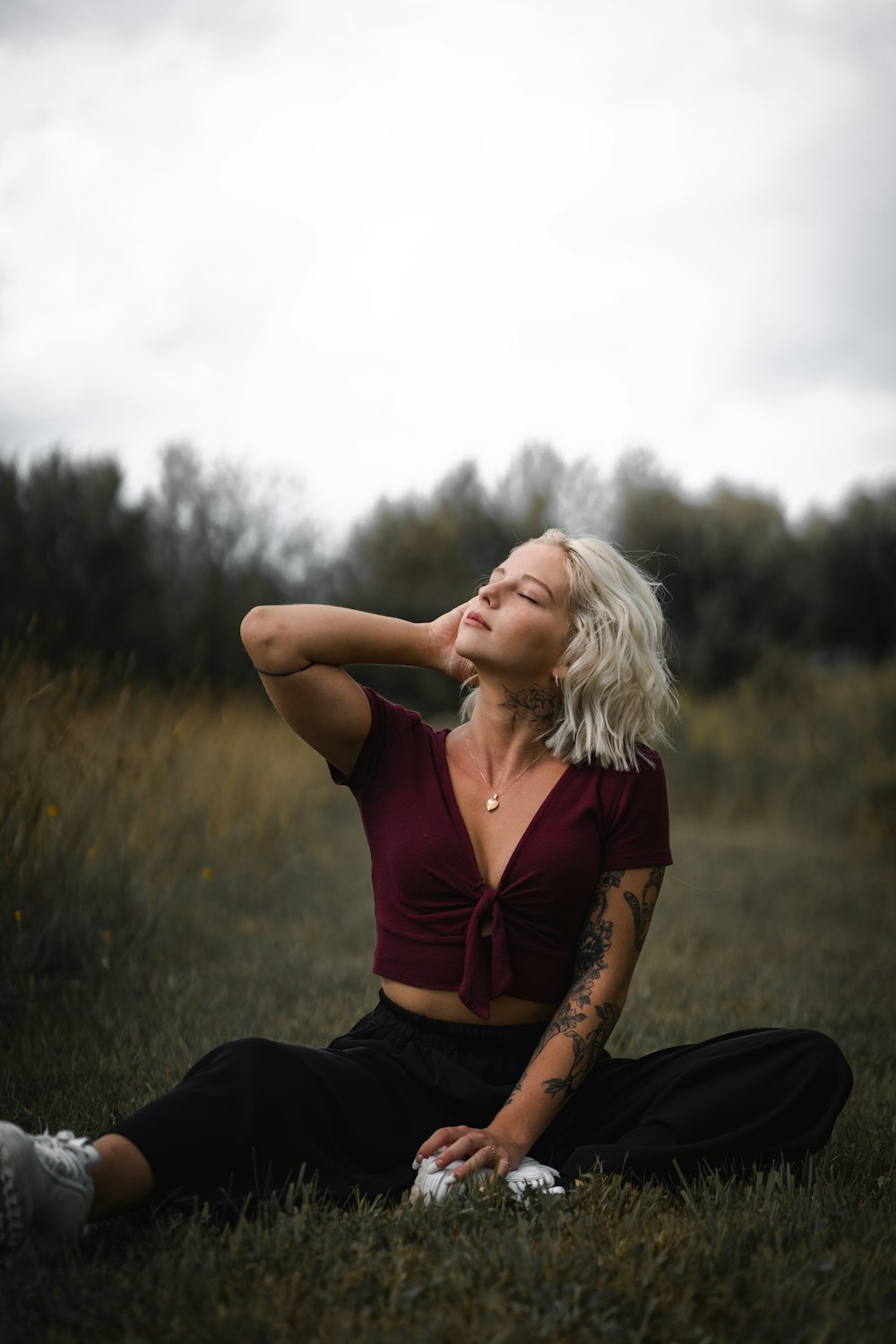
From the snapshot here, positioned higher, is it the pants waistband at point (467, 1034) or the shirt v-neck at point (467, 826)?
the shirt v-neck at point (467, 826)

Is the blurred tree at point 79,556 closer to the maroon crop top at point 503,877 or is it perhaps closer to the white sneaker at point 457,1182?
Result: the maroon crop top at point 503,877

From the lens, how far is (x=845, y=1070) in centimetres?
243

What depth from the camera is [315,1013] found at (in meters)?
4.25

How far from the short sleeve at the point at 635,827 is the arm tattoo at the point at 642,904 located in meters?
0.03

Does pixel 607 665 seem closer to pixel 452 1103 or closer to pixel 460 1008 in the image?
pixel 460 1008

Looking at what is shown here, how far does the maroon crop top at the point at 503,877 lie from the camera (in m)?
2.47

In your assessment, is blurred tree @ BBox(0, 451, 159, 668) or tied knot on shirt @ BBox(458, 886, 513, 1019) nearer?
tied knot on shirt @ BBox(458, 886, 513, 1019)

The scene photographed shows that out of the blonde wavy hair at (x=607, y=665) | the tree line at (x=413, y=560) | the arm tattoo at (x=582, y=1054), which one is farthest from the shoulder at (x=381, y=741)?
the tree line at (x=413, y=560)

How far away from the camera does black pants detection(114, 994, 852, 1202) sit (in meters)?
2.17

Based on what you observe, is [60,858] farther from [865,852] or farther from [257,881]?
[865,852]

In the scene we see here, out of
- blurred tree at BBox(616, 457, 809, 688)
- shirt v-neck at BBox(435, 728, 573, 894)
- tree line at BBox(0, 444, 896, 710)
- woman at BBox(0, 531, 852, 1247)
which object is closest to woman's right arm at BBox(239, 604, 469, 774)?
woman at BBox(0, 531, 852, 1247)

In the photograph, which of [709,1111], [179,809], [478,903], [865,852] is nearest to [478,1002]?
[478,903]

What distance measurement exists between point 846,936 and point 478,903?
198 inches

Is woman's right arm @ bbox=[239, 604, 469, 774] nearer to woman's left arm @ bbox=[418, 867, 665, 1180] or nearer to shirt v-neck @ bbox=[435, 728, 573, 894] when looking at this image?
shirt v-neck @ bbox=[435, 728, 573, 894]
